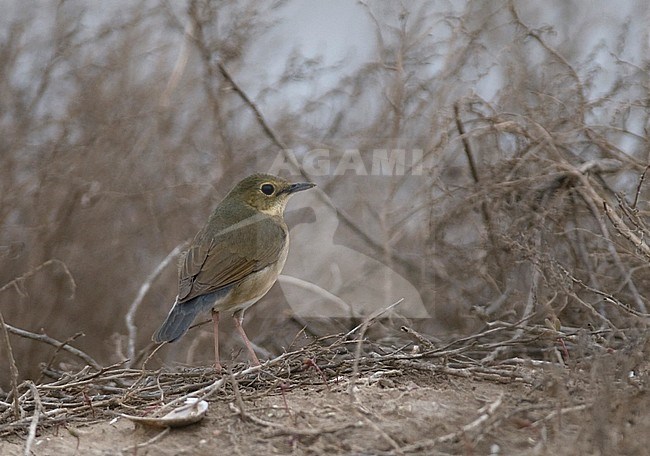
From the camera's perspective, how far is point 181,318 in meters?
5.32

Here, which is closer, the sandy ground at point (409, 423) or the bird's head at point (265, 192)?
the sandy ground at point (409, 423)

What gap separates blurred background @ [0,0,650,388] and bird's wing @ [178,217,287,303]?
105 centimetres

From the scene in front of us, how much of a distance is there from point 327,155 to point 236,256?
2583 mm

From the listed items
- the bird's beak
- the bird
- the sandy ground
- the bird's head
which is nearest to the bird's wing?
the bird

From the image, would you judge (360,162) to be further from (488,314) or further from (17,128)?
(17,128)

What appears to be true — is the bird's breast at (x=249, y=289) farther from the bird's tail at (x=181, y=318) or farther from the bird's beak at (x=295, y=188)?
the bird's beak at (x=295, y=188)

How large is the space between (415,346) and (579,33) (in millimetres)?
3757

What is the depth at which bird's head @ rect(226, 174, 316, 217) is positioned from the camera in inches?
236

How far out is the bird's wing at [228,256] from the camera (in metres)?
5.51

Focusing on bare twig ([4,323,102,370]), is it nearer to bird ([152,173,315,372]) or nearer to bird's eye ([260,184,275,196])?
bird ([152,173,315,372])

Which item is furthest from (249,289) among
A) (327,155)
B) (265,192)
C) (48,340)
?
(327,155)

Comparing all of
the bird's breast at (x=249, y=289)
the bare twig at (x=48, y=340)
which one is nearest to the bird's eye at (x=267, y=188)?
the bird's breast at (x=249, y=289)

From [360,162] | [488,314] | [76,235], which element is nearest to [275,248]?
[488,314]

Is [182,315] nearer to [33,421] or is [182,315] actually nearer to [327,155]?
[33,421]
